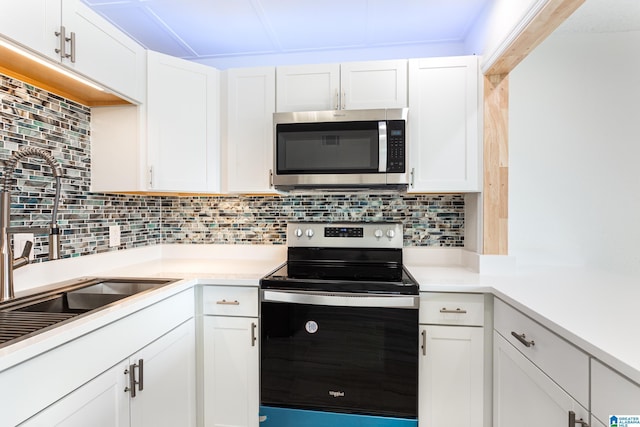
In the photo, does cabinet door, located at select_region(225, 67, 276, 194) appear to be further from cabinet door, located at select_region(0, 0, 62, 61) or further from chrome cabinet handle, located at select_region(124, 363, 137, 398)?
chrome cabinet handle, located at select_region(124, 363, 137, 398)

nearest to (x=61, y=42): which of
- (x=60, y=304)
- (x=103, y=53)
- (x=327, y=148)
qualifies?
(x=103, y=53)

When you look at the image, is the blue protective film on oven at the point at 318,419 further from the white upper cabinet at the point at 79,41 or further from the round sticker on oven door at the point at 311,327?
the white upper cabinet at the point at 79,41

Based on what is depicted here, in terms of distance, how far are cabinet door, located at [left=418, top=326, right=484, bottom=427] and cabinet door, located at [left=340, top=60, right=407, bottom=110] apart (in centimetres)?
127

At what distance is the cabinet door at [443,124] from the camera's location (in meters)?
1.79

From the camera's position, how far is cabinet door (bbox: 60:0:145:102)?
1271 millimetres

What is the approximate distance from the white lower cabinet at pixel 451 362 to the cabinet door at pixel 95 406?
1284 mm

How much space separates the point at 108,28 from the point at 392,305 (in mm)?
1866

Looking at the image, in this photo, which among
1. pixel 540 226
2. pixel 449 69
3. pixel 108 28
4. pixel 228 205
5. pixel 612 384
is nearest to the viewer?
pixel 612 384

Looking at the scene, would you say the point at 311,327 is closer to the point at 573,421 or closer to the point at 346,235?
the point at 346,235

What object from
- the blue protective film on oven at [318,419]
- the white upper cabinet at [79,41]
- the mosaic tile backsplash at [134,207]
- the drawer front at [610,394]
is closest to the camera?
the drawer front at [610,394]

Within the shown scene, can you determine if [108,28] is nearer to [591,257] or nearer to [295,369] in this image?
[295,369]

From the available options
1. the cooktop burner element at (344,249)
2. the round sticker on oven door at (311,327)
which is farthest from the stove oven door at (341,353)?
the cooktop burner element at (344,249)

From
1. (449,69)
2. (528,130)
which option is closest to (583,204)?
(528,130)

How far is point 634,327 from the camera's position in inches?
35.6
